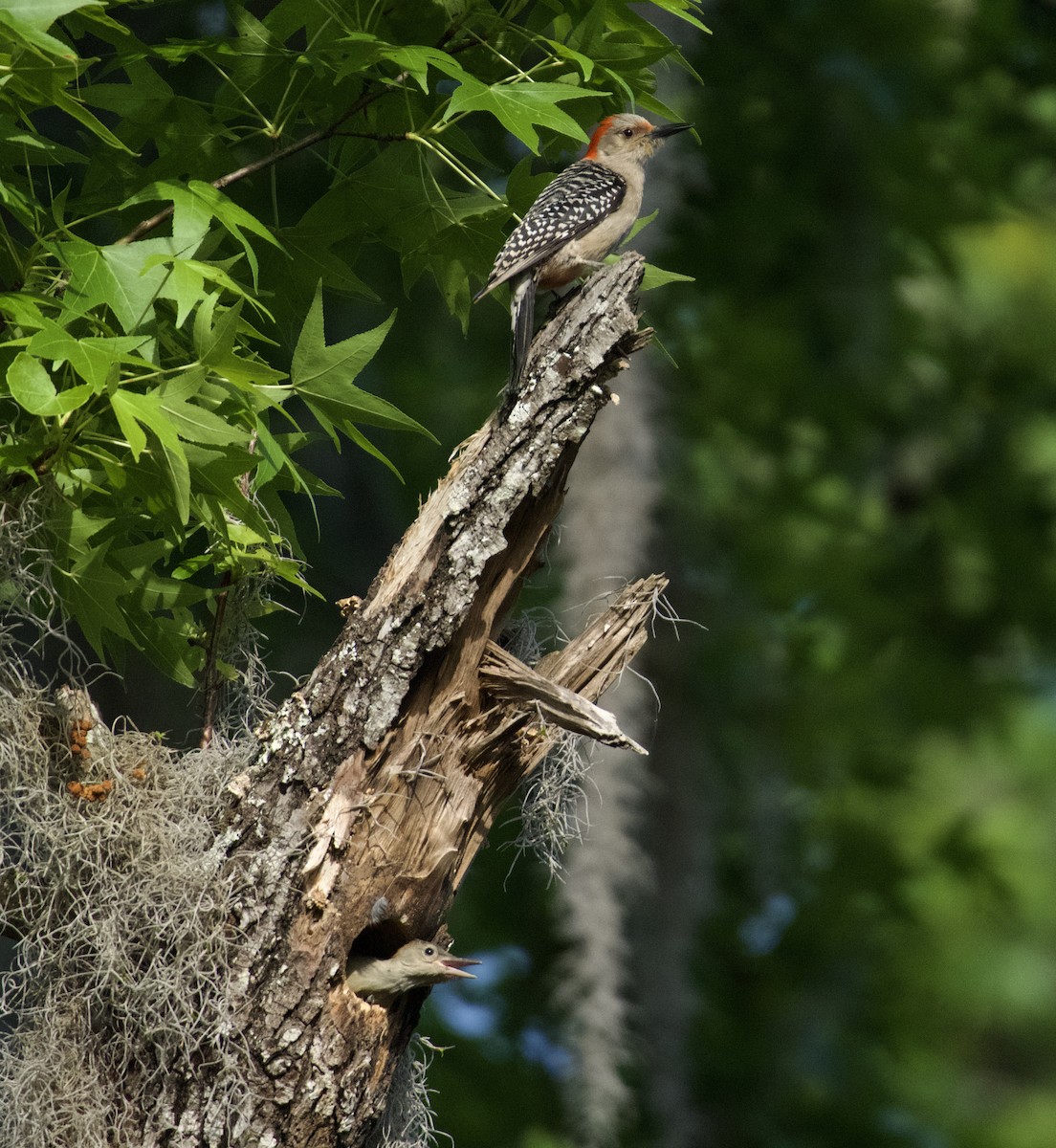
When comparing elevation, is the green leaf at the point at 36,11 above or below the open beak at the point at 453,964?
above

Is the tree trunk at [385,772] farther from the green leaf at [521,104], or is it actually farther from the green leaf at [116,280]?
the green leaf at [116,280]

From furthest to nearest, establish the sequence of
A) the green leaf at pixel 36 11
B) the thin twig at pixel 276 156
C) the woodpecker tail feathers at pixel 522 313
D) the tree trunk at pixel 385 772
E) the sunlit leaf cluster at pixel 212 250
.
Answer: the woodpecker tail feathers at pixel 522 313 → the thin twig at pixel 276 156 → the tree trunk at pixel 385 772 → the sunlit leaf cluster at pixel 212 250 → the green leaf at pixel 36 11

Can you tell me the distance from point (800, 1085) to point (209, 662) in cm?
627

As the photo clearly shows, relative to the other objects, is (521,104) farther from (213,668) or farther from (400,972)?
(400,972)

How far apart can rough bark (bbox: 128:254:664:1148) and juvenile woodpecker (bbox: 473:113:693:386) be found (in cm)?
23

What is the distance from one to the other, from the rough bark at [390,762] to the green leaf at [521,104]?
0.36m

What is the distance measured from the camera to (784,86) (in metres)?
7.90

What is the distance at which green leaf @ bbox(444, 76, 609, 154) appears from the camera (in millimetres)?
2613

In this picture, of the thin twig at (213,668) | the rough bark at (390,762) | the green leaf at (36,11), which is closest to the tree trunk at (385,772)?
the rough bark at (390,762)

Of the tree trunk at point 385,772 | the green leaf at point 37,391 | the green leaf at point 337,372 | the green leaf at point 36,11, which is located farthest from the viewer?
the green leaf at point 337,372

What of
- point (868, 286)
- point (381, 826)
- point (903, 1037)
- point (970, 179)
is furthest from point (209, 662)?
point (903, 1037)

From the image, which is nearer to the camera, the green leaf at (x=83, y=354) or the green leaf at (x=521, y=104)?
the green leaf at (x=83, y=354)

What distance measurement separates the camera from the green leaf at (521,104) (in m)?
2.61

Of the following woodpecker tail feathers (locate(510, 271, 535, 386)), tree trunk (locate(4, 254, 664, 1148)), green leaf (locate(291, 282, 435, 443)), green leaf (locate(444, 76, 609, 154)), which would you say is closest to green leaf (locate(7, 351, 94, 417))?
green leaf (locate(291, 282, 435, 443))
